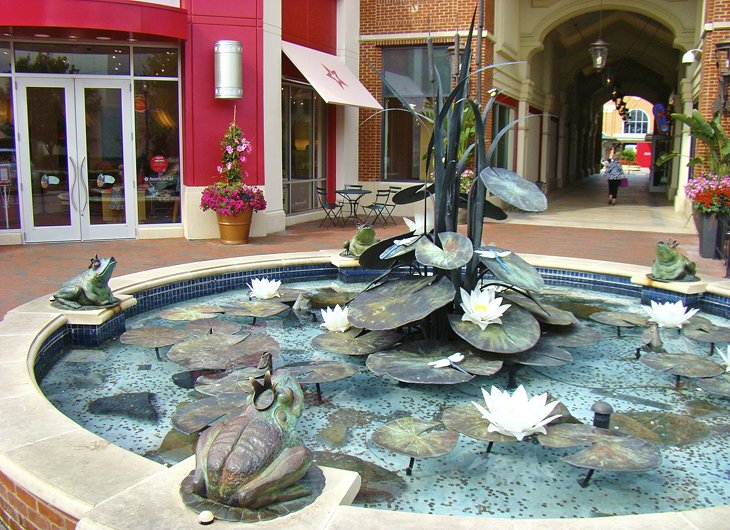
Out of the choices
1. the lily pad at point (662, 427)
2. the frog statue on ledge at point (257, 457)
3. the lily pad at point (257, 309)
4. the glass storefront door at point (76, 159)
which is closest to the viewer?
the frog statue on ledge at point (257, 457)

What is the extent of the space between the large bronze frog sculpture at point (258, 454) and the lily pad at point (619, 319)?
399cm

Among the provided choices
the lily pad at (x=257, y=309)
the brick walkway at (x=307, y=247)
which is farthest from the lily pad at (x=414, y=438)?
the brick walkway at (x=307, y=247)

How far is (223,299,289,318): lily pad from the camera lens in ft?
20.4

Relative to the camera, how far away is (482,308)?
490 cm

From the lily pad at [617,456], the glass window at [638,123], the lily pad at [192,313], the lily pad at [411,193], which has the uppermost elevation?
the glass window at [638,123]

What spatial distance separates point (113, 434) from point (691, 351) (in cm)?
436

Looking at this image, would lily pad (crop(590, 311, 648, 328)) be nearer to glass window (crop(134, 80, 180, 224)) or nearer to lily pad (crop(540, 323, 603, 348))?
lily pad (crop(540, 323, 603, 348))

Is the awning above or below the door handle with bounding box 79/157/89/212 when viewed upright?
above

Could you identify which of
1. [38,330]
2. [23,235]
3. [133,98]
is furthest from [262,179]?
[38,330]

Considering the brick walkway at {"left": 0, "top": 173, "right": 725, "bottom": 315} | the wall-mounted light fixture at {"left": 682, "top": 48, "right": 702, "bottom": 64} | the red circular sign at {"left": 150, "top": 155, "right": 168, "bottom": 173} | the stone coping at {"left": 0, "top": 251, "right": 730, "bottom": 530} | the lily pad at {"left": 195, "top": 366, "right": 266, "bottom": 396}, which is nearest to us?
the stone coping at {"left": 0, "top": 251, "right": 730, "bottom": 530}

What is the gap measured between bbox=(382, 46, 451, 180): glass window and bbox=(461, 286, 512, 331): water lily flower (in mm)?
11898

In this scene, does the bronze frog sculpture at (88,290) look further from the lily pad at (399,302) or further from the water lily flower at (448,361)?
the water lily flower at (448,361)

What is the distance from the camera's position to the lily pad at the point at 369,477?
10.9ft

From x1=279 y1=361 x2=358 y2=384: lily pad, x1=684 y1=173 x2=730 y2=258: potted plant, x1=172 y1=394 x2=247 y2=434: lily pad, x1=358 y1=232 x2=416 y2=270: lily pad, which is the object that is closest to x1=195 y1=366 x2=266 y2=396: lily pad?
x1=172 y1=394 x2=247 y2=434: lily pad
